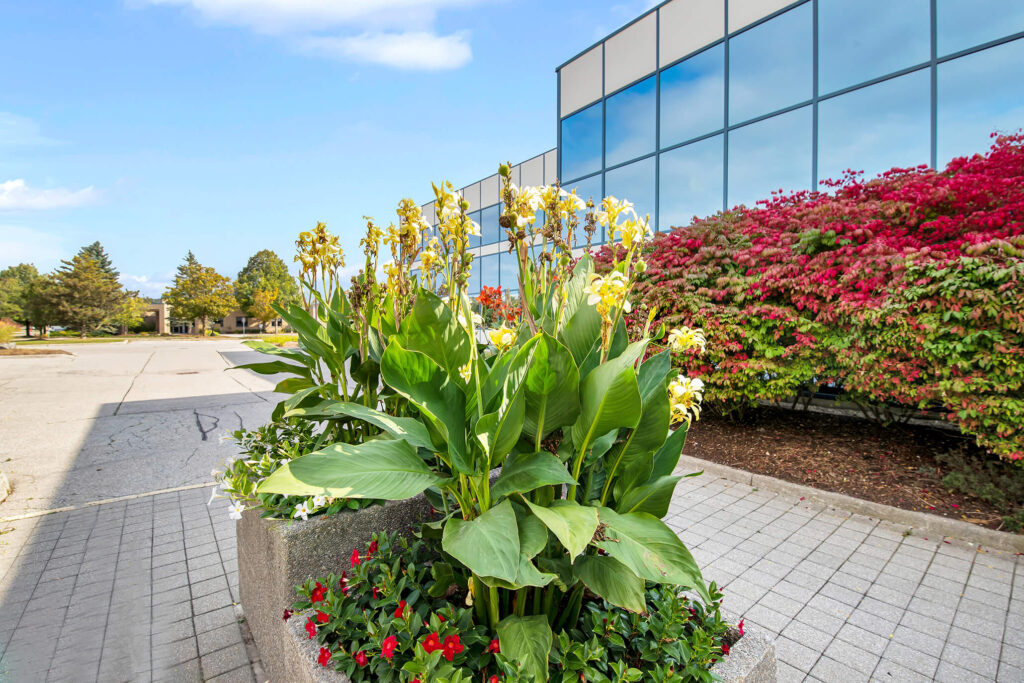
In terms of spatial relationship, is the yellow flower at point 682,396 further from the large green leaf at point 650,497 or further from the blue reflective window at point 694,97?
the blue reflective window at point 694,97

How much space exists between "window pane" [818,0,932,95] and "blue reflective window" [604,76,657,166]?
127 inches

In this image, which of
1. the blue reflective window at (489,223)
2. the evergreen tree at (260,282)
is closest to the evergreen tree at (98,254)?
the evergreen tree at (260,282)

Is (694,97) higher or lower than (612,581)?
higher

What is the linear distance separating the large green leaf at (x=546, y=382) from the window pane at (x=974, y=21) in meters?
8.83

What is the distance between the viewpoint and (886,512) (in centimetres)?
350

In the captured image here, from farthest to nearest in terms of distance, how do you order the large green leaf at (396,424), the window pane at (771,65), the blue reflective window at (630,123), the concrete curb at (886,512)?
the blue reflective window at (630,123)
the window pane at (771,65)
the concrete curb at (886,512)
the large green leaf at (396,424)

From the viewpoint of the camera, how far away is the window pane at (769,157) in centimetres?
812

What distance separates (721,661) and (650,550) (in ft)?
1.97

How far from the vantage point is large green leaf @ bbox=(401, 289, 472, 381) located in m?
1.36

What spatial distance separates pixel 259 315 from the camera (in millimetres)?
42875

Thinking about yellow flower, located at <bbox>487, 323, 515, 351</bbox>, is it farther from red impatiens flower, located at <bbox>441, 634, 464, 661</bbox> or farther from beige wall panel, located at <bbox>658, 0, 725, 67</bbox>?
beige wall panel, located at <bbox>658, 0, 725, 67</bbox>

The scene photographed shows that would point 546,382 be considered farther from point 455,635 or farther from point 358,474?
point 455,635

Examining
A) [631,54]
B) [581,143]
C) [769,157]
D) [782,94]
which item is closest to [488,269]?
[581,143]

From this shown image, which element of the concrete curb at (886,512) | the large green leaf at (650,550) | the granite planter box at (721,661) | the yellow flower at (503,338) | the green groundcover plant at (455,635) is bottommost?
the concrete curb at (886,512)
